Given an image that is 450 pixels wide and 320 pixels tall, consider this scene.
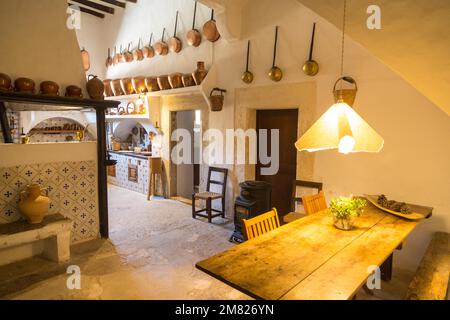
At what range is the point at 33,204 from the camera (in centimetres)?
282

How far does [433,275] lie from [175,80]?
14.6 feet

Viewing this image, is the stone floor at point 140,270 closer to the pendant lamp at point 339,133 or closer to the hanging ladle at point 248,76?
the pendant lamp at point 339,133

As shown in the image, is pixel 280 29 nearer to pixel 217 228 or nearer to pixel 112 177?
pixel 217 228

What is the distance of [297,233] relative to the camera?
6.74 feet

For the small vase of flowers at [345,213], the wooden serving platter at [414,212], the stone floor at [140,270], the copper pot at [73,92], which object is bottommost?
the stone floor at [140,270]

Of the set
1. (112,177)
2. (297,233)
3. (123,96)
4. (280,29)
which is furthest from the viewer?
(112,177)

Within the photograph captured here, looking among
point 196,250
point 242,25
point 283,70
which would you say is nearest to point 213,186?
point 196,250

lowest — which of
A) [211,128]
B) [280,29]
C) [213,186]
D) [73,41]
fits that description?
[213,186]

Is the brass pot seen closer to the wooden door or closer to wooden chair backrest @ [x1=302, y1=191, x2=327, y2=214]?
the wooden door

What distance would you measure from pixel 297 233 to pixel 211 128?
10.1 ft

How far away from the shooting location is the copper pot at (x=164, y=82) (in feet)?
17.3

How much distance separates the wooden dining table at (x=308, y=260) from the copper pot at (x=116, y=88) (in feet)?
17.3

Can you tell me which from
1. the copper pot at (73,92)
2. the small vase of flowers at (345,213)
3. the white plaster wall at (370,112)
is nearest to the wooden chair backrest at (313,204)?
the small vase of flowers at (345,213)

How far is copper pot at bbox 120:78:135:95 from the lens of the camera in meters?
6.00
